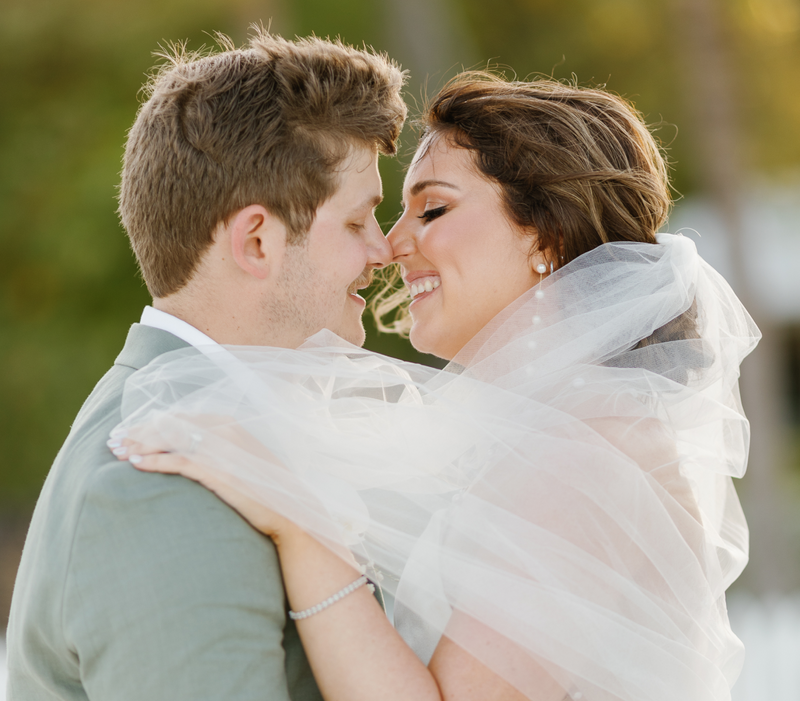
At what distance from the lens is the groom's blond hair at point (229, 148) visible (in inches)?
80.2

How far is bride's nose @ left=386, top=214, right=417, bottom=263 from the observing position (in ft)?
9.46

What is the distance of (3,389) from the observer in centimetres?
985

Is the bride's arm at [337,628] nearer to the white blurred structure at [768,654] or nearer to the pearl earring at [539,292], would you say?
the pearl earring at [539,292]

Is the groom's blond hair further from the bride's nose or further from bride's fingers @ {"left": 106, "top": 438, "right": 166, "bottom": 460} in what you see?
the bride's nose

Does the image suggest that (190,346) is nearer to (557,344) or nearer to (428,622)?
(428,622)

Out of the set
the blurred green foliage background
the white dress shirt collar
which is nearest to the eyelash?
the white dress shirt collar

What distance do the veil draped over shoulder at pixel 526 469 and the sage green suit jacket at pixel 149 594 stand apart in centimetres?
12

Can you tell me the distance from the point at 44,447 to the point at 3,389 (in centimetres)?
88

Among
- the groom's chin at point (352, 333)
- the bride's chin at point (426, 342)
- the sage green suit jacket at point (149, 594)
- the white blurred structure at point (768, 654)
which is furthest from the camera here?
the white blurred structure at point (768, 654)

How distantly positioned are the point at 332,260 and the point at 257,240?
0.22 m

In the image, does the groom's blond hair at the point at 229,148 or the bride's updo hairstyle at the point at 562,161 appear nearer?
the groom's blond hair at the point at 229,148

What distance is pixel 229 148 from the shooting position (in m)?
2.03

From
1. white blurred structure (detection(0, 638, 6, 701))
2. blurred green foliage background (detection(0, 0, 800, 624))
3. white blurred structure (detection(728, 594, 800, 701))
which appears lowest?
white blurred structure (detection(728, 594, 800, 701))

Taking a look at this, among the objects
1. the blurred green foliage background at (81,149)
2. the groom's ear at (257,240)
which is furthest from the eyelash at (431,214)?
the blurred green foliage background at (81,149)
